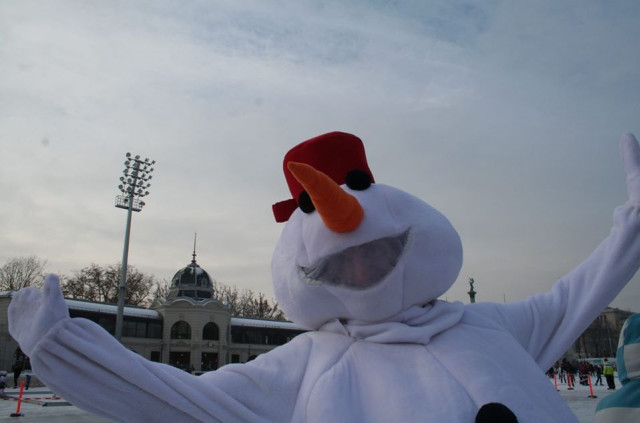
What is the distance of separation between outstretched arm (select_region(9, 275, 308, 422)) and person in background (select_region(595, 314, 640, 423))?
1502 millimetres

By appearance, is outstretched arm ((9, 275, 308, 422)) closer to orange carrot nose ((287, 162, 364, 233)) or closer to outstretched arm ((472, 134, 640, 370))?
orange carrot nose ((287, 162, 364, 233))

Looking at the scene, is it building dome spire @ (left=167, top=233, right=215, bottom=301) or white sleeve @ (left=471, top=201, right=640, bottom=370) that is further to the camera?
building dome spire @ (left=167, top=233, right=215, bottom=301)

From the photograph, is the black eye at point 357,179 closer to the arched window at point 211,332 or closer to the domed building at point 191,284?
the arched window at point 211,332

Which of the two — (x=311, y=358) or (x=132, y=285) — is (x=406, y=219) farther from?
(x=132, y=285)

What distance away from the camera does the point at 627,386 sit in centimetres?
241

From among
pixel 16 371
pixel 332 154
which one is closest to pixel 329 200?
pixel 332 154

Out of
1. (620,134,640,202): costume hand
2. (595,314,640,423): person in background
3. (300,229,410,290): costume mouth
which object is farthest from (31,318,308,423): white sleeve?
(620,134,640,202): costume hand

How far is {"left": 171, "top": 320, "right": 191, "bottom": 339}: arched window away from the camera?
3975 centimetres

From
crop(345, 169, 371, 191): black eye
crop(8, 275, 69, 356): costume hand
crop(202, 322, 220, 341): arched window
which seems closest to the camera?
crop(8, 275, 69, 356): costume hand

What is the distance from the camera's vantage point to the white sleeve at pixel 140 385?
5.90ft

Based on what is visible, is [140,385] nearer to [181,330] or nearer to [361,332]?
[361,332]

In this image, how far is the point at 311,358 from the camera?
2430 mm

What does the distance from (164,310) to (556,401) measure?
40.2m

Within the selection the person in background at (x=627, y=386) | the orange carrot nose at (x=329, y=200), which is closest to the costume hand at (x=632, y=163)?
the person in background at (x=627, y=386)
